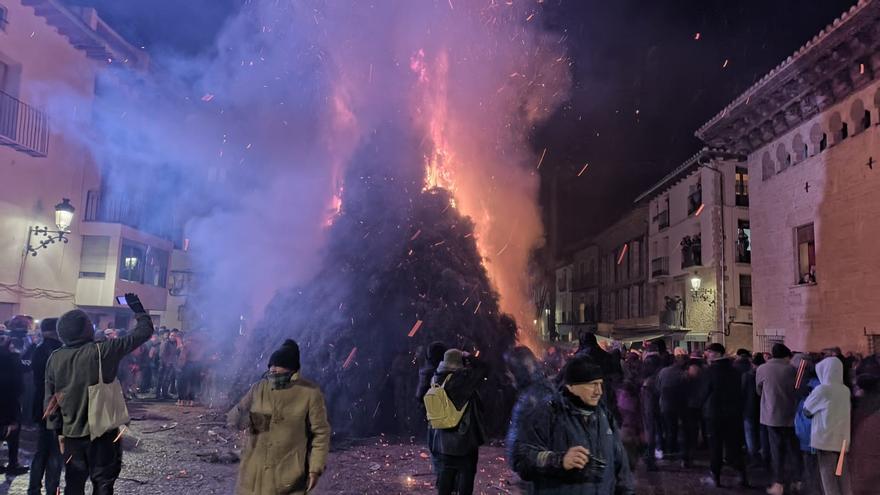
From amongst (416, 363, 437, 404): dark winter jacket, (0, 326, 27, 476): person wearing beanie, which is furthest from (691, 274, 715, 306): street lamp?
(0, 326, 27, 476): person wearing beanie

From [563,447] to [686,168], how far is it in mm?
31349

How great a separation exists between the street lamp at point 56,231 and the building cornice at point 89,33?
487 cm

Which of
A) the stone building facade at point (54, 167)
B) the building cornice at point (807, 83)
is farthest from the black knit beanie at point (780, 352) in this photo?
the stone building facade at point (54, 167)

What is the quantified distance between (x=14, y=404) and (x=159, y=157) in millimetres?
16592

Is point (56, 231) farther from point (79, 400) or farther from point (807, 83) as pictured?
point (807, 83)

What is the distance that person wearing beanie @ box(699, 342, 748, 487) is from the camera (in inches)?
320

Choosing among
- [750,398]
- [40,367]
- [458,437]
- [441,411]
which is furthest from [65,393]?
[750,398]

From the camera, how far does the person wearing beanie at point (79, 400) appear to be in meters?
4.78

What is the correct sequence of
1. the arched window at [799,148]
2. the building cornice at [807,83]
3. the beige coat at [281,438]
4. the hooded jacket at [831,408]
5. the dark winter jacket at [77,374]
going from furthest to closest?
the arched window at [799,148] → the building cornice at [807,83] → the hooded jacket at [831,408] → the dark winter jacket at [77,374] → the beige coat at [281,438]

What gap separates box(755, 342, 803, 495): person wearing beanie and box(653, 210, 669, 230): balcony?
29.1 meters

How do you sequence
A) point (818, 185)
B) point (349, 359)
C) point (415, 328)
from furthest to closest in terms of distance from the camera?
point (818, 185), point (415, 328), point (349, 359)

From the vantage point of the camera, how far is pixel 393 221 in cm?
1307

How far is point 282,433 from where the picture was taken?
13.4 ft

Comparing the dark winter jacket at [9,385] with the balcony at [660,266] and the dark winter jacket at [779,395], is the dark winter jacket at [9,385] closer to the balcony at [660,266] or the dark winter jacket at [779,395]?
the dark winter jacket at [779,395]
